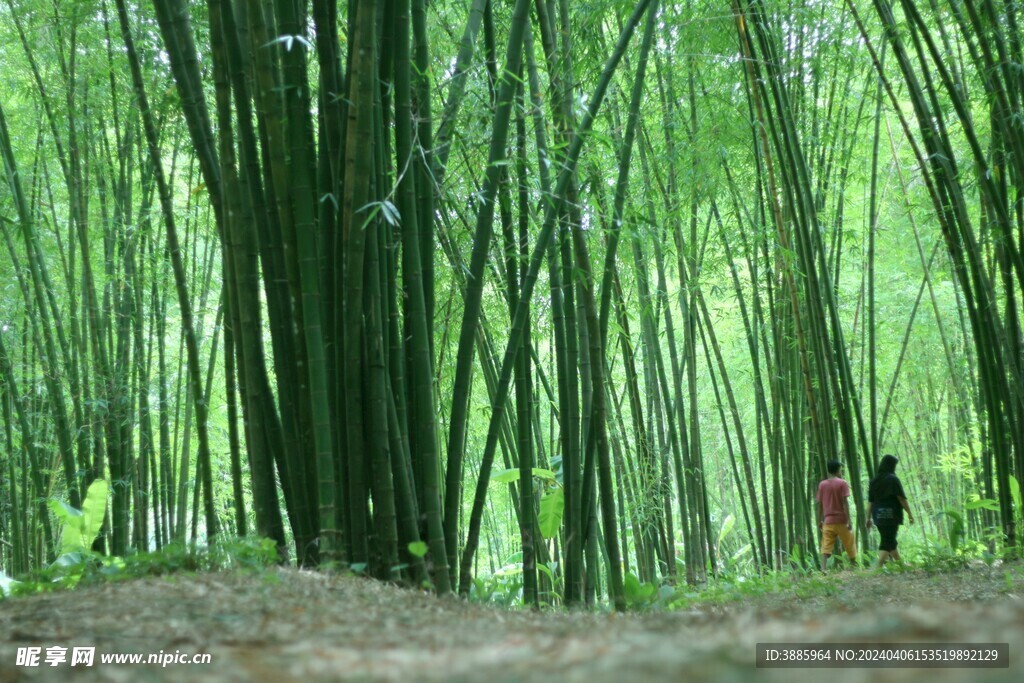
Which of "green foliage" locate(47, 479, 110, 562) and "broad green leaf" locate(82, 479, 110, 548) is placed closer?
"green foliage" locate(47, 479, 110, 562)

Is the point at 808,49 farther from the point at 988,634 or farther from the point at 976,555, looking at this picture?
the point at 988,634

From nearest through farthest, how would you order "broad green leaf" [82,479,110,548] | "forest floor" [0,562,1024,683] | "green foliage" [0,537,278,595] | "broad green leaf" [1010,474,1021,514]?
"forest floor" [0,562,1024,683] < "green foliage" [0,537,278,595] < "broad green leaf" [82,479,110,548] < "broad green leaf" [1010,474,1021,514]

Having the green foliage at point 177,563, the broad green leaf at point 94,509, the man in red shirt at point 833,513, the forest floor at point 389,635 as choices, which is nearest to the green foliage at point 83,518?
the broad green leaf at point 94,509

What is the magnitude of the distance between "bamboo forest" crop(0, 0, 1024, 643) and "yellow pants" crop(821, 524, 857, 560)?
0.13 m

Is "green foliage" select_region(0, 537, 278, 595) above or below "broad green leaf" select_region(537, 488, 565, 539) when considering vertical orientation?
above

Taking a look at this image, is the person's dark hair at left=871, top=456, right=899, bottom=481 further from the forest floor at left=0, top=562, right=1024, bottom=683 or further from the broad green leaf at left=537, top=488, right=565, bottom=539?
the forest floor at left=0, top=562, right=1024, bottom=683

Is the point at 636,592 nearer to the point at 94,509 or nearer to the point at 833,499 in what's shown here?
the point at 94,509

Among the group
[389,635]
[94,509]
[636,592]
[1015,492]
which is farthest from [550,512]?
[389,635]

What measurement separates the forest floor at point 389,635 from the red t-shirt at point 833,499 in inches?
133

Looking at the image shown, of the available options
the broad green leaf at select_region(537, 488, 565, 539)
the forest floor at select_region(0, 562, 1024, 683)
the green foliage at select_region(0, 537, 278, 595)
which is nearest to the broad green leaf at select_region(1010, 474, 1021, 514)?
the broad green leaf at select_region(537, 488, 565, 539)

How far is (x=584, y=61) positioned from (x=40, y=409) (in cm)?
579

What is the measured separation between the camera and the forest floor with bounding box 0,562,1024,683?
44.4 inches

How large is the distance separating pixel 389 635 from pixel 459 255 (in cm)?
228

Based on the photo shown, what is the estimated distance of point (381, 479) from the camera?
8.18 ft
